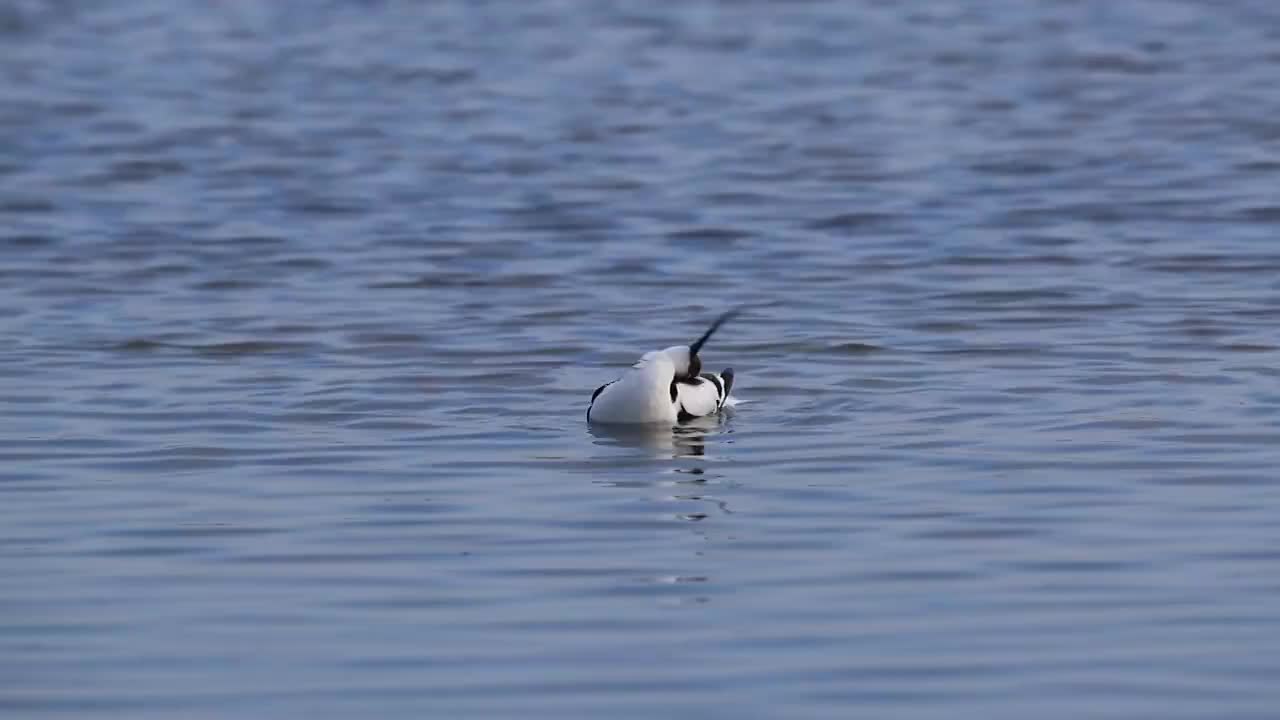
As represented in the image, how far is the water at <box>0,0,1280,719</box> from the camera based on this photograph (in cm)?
790

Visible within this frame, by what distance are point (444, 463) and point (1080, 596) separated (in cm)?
363

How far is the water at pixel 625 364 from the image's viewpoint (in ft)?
25.9

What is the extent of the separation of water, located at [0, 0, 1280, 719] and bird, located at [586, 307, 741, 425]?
0.56 ft

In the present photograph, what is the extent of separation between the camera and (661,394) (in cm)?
1242

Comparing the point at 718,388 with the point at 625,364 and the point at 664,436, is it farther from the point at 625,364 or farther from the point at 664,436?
the point at 625,364

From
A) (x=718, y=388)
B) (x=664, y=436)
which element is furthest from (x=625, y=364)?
(x=664, y=436)

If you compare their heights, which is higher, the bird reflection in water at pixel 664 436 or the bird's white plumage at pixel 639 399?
the bird's white plumage at pixel 639 399

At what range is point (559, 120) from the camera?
28062 millimetres

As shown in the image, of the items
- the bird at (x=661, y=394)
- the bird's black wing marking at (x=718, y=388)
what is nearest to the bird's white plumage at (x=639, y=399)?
the bird at (x=661, y=394)

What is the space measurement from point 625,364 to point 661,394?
2292 millimetres

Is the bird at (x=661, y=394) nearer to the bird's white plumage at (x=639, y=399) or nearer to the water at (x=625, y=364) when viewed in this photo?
the bird's white plumage at (x=639, y=399)

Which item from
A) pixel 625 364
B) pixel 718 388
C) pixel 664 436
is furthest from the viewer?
pixel 625 364

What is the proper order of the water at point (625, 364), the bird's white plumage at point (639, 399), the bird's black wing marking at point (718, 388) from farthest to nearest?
the bird's black wing marking at point (718, 388), the bird's white plumage at point (639, 399), the water at point (625, 364)

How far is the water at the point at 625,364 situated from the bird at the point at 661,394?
172mm
